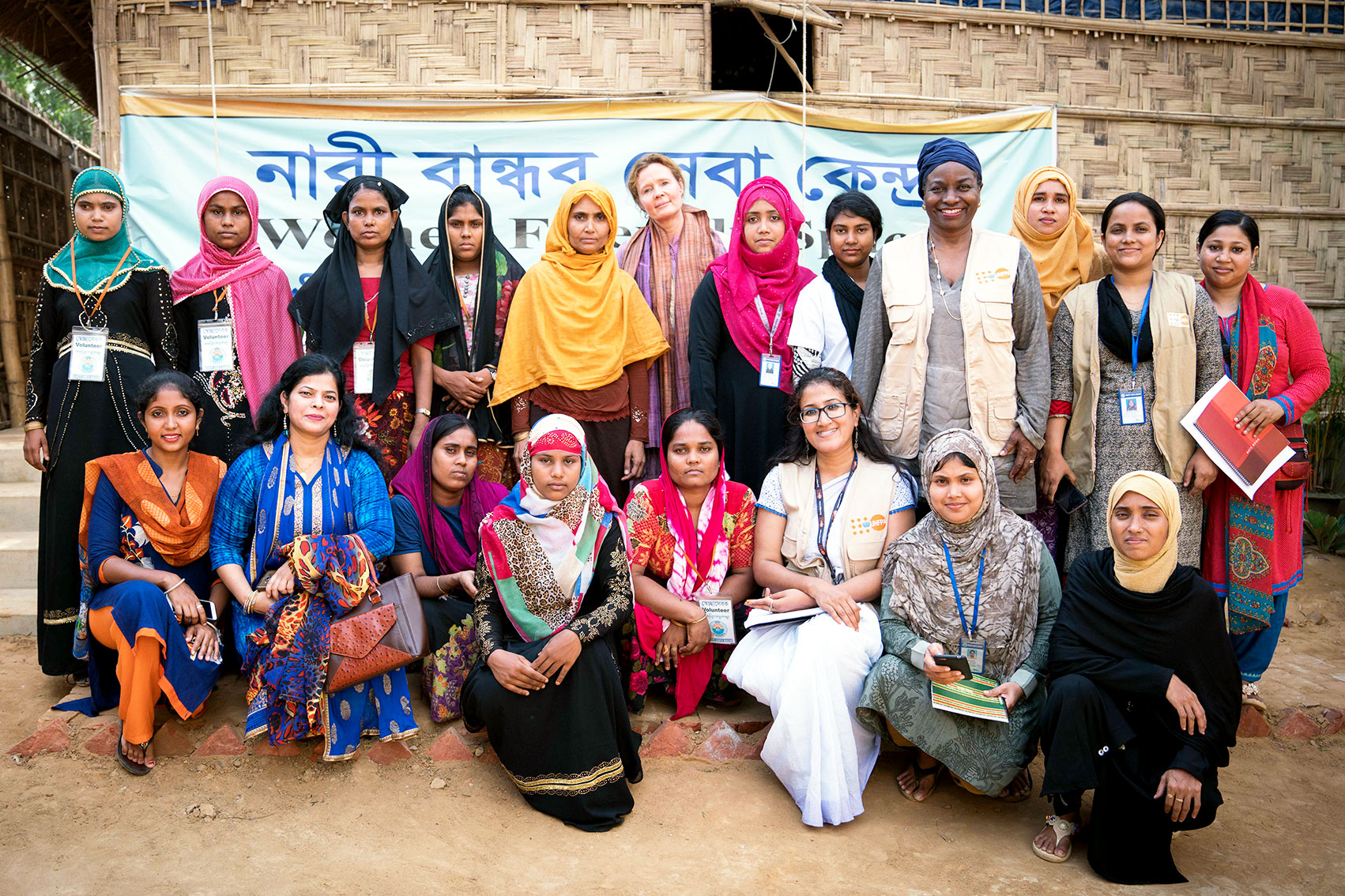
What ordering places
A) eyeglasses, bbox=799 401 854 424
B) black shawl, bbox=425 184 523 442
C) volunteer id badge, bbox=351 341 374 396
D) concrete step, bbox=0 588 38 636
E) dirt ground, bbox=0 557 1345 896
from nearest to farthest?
dirt ground, bbox=0 557 1345 896 → eyeglasses, bbox=799 401 854 424 → volunteer id badge, bbox=351 341 374 396 → black shawl, bbox=425 184 523 442 → concrete step, bbox=0 588 38 636

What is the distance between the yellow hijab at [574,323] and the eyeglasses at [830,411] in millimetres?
846

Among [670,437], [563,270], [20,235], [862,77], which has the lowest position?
[670,437]

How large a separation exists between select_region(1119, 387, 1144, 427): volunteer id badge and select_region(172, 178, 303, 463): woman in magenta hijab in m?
3.08

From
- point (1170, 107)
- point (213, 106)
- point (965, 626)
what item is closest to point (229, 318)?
point (213, 106)

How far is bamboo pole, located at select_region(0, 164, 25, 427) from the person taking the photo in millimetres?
6137

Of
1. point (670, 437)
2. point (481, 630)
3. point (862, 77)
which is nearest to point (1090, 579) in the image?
point (670, 437)

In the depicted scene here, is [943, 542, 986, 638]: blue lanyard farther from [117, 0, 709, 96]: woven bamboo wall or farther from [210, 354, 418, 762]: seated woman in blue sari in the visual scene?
[117, 0, 709, 96]: woven bamboo wall

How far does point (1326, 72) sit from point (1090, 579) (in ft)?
14.6

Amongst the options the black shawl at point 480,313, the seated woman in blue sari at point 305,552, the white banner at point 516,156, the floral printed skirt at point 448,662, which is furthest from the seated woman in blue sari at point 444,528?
the white banner at point 516,156

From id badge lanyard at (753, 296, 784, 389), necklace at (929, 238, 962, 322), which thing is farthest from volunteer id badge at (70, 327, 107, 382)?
necklace at (929, 238, 962, 322)

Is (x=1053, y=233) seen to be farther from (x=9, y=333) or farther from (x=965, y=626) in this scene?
(x=9, y=333)

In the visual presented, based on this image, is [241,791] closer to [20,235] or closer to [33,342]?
[33,342]

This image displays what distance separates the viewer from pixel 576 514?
282 cm

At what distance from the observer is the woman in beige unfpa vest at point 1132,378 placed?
308 centimetres
